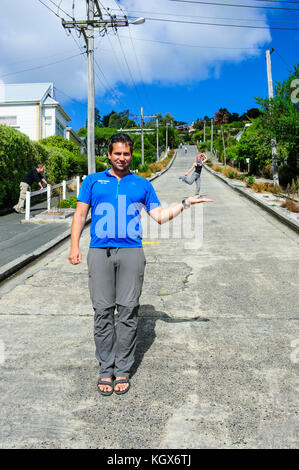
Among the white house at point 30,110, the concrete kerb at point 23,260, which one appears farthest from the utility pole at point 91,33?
the white house at point 30,110

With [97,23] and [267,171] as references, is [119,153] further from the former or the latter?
[267,171]

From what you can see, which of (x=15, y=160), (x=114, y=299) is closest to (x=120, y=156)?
(x=114, y=299)

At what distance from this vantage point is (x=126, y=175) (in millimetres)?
3451

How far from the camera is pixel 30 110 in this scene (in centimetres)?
3472

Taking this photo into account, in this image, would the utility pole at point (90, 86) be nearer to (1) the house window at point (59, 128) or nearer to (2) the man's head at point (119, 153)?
(2) the man's head at point (119, 153)

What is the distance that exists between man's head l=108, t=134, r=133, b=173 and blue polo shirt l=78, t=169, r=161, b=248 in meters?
0.09

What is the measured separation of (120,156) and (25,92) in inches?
1446

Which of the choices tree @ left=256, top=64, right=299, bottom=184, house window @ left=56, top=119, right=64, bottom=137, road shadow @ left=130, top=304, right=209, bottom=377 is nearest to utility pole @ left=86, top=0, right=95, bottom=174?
tree @ left=256, top=64, right=299, bottom=184

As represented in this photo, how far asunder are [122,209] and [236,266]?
4357 mm

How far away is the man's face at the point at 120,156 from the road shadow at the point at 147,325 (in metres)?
1.71

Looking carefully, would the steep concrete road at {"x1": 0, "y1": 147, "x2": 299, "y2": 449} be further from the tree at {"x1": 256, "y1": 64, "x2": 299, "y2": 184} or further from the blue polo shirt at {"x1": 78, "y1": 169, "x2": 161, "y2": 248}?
the tree at {"x1": 256, "y1": 64, "x2": 299, "y2": 184}

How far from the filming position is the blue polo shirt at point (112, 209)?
3348mm
